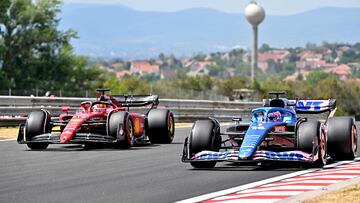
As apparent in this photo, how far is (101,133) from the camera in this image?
21406mm

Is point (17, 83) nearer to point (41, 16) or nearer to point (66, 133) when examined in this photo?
point (41, 16)

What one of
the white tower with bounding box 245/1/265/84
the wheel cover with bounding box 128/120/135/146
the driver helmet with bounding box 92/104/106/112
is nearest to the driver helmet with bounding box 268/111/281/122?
the wheel cover with bounding box 128/120/135/146

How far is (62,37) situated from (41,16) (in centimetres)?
203

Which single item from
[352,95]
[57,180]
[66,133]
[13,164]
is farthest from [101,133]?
[352,95]

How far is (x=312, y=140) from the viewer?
15.9 metres

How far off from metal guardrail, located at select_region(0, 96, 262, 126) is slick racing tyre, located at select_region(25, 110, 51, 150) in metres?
4.72

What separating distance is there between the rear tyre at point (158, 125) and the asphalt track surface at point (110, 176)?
6.71 feet

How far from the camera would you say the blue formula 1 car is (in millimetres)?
15680

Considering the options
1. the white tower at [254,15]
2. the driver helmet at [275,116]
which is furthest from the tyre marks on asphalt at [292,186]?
the white tower at [254,15]

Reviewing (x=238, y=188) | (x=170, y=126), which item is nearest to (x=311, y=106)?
(x=170, y=126)

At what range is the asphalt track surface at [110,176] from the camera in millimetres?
12805

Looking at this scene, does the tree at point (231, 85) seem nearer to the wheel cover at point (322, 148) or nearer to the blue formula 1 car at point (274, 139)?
the blue formula 1 car at point (274, 139)

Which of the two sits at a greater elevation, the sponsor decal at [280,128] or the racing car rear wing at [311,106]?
the racing car rear wing at [311,106]

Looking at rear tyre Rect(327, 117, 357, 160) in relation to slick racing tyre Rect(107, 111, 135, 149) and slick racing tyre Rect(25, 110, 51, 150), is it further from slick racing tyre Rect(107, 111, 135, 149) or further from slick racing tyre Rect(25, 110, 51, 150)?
slick racing tyre Rect(25, 110, 51, 150)
